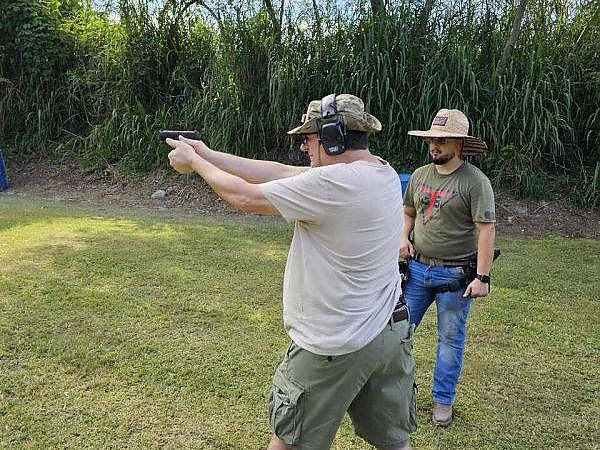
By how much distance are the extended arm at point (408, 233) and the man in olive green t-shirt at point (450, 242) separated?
7 cm

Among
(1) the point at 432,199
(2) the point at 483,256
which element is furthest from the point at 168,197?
(2) the point at 483,256

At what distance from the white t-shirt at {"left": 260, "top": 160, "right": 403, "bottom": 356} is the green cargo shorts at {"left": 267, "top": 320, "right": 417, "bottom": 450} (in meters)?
0.05

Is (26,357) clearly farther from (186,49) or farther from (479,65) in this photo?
(186,49)

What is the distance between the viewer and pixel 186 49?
10.2 metres

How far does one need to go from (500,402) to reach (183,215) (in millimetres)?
5431

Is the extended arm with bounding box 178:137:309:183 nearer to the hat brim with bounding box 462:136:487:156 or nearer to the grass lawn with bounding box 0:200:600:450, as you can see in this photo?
the hat brim with bounding box 462:136:487:156

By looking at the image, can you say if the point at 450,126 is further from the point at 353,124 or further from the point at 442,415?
the point at 442,415

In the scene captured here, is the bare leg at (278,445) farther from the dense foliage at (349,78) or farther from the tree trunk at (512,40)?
the tree trunk at (512,40)

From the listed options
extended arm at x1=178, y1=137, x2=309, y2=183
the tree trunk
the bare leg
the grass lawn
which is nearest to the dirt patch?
the grass lawn

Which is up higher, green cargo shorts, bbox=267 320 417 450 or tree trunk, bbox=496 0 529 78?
tree trunk, bbox=496 0 529 78

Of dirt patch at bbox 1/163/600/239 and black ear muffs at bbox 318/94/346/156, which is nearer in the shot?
black ear muffs at bbox 318/94/346/156

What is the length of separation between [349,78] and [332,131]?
22.4ft

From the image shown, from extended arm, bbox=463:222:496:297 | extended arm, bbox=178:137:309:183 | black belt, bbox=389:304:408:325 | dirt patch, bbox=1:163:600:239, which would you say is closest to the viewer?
black belt, bbox=389:304:408:325

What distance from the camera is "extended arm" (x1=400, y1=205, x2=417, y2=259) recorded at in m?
3.03
